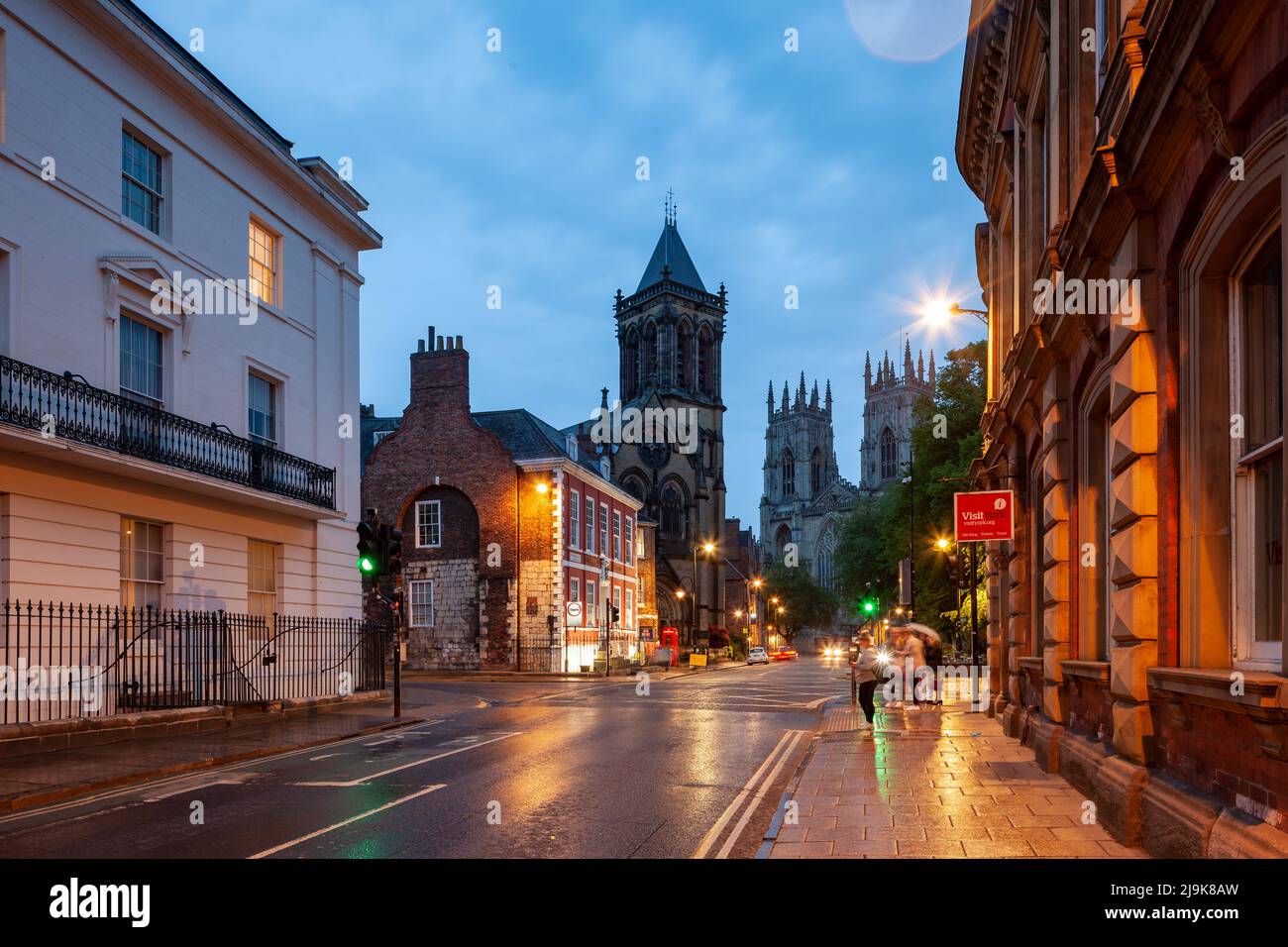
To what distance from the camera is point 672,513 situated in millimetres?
85438

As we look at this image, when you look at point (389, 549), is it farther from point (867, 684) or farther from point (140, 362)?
point (867, 684)

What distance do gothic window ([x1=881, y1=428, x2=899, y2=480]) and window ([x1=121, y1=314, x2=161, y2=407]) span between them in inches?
5571

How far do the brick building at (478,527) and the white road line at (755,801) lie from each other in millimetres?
29001

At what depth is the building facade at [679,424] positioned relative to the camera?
272 ft

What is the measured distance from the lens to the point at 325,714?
21.7 meters

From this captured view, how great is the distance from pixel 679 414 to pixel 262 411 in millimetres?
67157

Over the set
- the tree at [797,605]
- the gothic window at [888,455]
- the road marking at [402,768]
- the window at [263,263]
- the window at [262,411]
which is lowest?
the tree at [797,605]

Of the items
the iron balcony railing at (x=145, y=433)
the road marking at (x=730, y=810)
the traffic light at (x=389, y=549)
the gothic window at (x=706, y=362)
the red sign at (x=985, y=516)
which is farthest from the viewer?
the gothic window at (x=706, y=362)

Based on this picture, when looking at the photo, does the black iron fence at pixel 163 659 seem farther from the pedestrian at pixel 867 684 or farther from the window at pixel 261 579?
the pedestrian at pixel 867 684

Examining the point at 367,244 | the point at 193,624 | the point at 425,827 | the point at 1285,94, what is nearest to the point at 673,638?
the point at 367,244

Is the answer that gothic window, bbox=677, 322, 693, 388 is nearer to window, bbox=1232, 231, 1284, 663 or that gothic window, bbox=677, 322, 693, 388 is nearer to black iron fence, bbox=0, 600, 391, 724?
black iron fence, bbox=0, 600, 391, 724

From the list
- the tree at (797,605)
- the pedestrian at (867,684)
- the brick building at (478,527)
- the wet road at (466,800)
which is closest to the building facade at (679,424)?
the tree at (797,605)

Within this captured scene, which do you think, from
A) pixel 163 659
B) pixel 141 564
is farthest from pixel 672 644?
pixel 163 659
